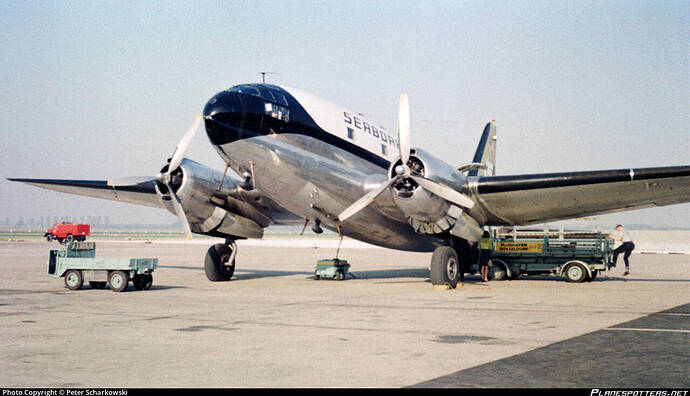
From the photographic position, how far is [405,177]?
17516 millimetres

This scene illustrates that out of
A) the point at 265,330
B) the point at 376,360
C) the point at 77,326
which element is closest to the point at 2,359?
the point at 77,326

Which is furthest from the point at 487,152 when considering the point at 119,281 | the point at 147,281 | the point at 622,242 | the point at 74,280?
the point at 74,280

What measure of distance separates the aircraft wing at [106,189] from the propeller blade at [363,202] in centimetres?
838

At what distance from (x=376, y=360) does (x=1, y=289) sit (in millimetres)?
14274

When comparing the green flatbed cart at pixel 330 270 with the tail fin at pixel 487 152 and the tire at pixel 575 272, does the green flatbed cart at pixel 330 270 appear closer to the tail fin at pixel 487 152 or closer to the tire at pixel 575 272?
the tire at pixel 575 272

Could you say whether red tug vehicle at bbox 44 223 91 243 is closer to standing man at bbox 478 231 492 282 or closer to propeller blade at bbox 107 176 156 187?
propeller blade at bbox 107 176 156 187

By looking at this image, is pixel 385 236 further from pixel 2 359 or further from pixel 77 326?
pixel 2 359

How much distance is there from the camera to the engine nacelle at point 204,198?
20.6 metres

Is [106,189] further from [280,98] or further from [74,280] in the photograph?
[280,98]

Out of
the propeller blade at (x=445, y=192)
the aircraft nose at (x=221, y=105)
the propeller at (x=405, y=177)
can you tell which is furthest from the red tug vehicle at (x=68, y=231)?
the propeller blade at (x=445, y=192)

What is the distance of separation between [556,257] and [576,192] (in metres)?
4.07

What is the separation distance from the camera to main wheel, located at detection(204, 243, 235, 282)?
21844mm

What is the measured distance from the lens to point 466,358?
321 inches

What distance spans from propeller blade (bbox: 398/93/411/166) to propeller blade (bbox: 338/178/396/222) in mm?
754
